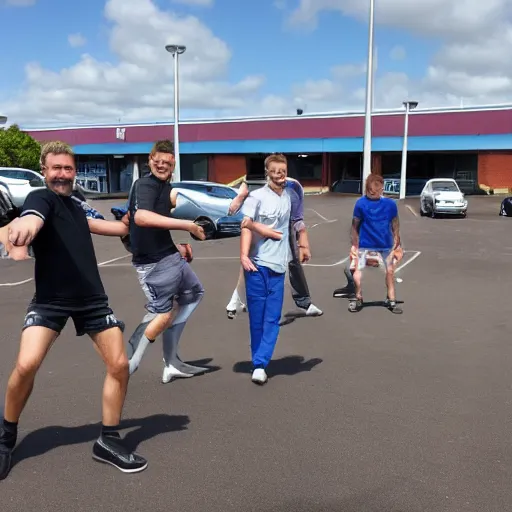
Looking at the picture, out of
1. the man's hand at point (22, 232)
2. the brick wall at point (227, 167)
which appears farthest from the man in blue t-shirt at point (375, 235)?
the brick wall at point (227, 167)

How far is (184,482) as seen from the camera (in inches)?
129

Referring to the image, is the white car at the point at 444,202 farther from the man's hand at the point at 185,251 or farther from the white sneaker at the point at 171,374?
the man's hand at the point at 185,251

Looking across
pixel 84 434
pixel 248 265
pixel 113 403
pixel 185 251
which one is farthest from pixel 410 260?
pixel 113 403

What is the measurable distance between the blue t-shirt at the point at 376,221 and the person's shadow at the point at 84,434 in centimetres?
413

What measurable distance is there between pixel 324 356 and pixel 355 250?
7.66 ft

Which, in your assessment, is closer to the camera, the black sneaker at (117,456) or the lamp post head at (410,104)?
the black sneaker at (117,456)

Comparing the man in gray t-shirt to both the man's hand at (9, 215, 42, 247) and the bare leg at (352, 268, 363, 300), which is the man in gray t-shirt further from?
the bare leg at (352, 268, 363, 300)

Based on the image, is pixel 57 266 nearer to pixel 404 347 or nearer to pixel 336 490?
pixel 336 490

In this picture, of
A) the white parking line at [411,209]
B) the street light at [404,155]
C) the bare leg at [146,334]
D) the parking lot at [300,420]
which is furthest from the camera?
the street light at [404,155]

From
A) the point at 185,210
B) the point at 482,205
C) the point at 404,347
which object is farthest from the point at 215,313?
the point at 482,205

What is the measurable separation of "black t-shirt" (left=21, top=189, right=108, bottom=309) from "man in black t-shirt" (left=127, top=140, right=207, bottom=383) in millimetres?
745

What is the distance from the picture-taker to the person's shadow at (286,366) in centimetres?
522

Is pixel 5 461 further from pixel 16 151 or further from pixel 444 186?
pixel 16 151

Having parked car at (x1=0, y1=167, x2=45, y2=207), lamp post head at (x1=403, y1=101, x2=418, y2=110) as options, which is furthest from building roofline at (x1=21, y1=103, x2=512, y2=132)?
parked car at (x1=0, y1=167, x2=45, y2=207)
